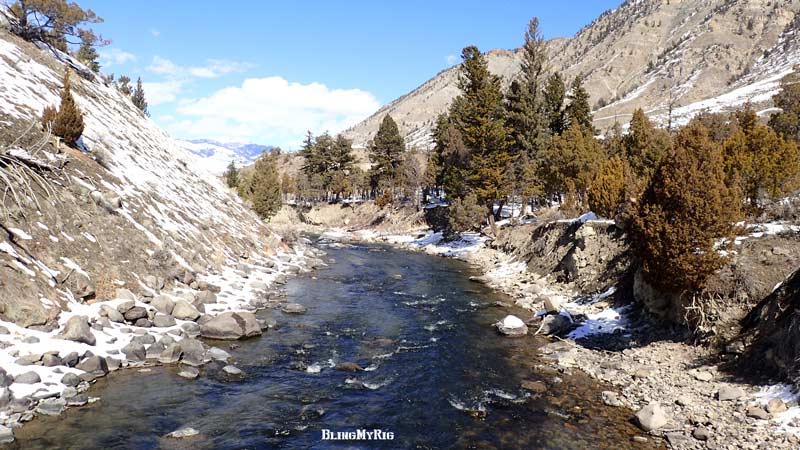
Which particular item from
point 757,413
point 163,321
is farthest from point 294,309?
point 757,413

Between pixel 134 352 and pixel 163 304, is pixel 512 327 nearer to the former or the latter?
→ pixel 163 304

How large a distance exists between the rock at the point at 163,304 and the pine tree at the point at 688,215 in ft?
64.0

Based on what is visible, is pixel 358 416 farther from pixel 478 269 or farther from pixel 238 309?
pixel 478 269

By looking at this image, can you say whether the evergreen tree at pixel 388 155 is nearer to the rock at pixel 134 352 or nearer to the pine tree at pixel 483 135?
the pine tree at pixel 483 135

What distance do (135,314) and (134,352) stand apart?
2.50 meters

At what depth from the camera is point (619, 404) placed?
15.0m

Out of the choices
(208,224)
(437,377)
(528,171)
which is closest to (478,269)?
(528,171)

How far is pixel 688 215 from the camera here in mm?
17750

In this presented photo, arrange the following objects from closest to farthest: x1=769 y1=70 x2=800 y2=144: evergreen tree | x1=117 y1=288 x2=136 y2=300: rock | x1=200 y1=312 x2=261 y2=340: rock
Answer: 1. x1=117 y1=288 x2=136 y2=300: rock
2. x1=200 y1=312 x2=261 y2=340: rock
3. x1=769 y1=70 x2=800 y2=144: evergreen tree

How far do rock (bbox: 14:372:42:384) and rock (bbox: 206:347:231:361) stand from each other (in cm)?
527

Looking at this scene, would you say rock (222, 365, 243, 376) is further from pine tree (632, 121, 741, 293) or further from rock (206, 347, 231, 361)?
pine tree (632, 121, 741, 293)

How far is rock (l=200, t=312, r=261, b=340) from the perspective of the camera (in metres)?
19.1

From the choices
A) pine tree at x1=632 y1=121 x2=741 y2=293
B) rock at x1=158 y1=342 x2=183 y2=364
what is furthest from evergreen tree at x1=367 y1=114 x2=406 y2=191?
rock at x1=158 y1=342 x2=183 y2=364

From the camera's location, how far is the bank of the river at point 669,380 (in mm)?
12469
